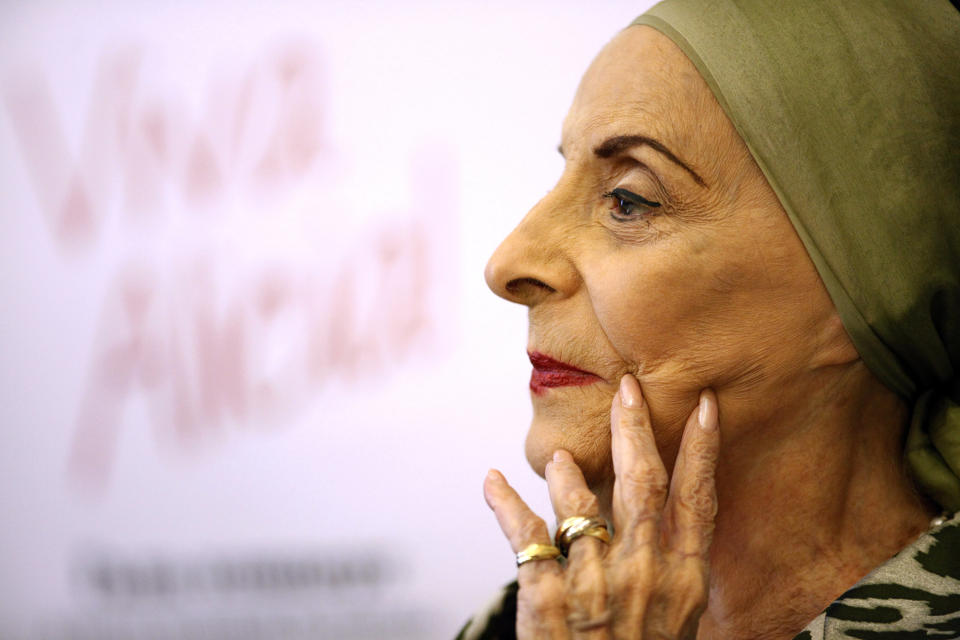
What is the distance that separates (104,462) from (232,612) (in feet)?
1.94

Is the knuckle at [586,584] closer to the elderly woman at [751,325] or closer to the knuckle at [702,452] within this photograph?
the elderly woman at [751,325]

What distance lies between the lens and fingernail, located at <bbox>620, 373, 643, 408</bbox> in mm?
1001

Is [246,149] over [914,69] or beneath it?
over

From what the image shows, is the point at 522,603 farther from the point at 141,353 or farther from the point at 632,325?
the point at 141,353

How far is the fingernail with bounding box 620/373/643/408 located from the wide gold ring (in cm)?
13

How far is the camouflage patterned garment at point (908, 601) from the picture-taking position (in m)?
0.88

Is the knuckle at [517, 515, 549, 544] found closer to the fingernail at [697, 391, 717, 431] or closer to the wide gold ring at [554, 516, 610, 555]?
the wide gold ring at [554, 516, 610, 555]

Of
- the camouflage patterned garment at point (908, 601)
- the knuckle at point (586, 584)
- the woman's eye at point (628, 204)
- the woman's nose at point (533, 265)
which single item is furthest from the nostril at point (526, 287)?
the camouflage patterned garment at point (908, 601)

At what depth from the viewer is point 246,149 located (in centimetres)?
260

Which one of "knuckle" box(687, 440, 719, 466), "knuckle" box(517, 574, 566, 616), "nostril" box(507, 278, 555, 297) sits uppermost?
"nostril" box(507, 278, 555, 297)

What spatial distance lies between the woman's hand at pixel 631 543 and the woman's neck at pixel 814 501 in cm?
8

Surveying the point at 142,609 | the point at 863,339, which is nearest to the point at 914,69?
the point at 863,339

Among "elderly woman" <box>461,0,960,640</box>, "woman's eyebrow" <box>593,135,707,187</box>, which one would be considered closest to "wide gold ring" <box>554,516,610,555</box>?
"elderly woman" <box>461,0,960,640</box>

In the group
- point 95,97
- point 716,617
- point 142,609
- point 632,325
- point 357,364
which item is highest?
point 95,97
